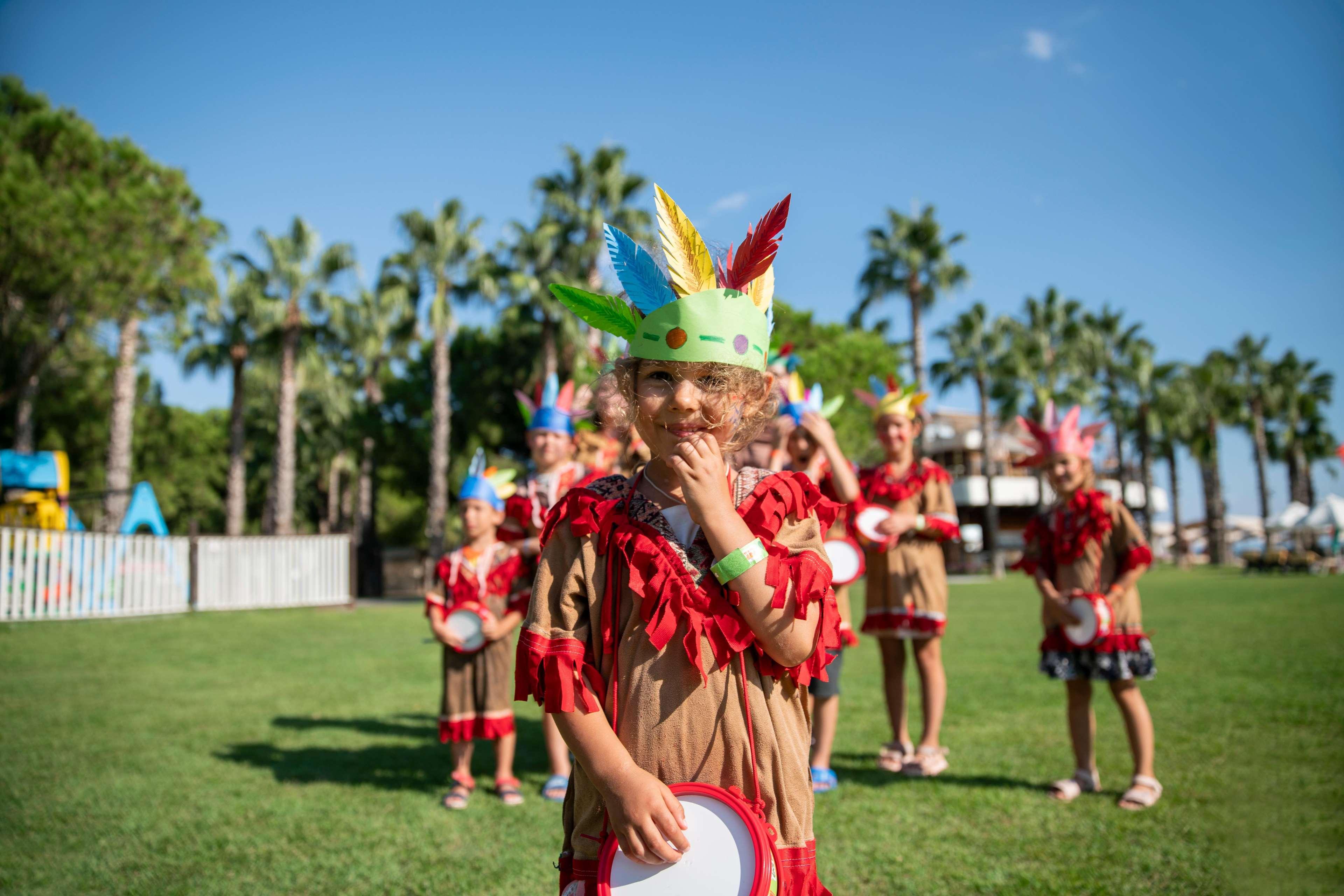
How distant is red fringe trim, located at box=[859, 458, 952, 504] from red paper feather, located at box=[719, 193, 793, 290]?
3173 millimetres

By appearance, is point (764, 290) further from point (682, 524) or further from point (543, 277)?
point (543, 277)

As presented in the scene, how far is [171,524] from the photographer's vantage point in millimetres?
38094

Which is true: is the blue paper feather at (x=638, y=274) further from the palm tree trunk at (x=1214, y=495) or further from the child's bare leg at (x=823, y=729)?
the palm tree trunk at (x=1214, y=495)

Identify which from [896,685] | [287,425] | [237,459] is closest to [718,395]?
[896,685]

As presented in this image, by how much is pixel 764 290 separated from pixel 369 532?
30.8 metres

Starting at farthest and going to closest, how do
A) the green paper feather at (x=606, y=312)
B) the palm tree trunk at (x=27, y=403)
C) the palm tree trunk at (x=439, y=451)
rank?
the palm tree trunk at (x=439, y=451)
the palm tree trunk at (x=27, y=403)
the green paper feather at (x=606, y=312)

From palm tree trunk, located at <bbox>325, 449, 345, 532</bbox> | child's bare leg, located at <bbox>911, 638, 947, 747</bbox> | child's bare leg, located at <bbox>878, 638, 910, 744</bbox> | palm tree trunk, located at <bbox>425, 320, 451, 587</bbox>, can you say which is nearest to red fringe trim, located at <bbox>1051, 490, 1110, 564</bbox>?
child's bare leg, located at <bbox>911, 638, 947, 747</bbox>

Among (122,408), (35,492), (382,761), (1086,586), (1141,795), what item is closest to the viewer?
(1141,795)

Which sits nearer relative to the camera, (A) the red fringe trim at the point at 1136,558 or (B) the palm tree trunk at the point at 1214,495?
(A) the red fringe trim at the point at 1136,558

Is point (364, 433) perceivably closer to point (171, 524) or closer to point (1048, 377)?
point (171, 524)

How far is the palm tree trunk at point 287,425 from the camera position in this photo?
81.9 feet

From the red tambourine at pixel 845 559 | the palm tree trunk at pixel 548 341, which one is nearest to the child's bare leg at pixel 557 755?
the red tambourine at pixel 845 559

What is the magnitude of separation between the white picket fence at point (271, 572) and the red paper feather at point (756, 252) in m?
16.8

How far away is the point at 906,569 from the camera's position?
191 inches
